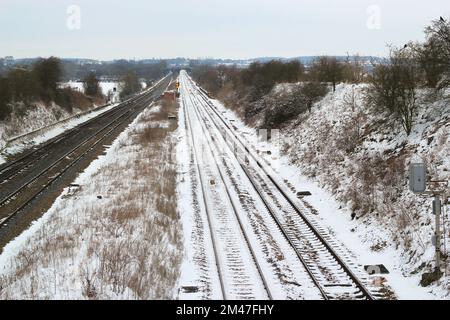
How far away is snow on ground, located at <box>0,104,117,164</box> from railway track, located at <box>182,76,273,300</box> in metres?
17.0

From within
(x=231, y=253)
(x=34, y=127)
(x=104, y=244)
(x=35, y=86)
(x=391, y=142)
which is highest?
(x=35, y=86)

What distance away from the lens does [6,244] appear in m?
15.2

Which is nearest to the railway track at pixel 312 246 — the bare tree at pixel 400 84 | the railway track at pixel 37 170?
the bare tree at pixel 400 84

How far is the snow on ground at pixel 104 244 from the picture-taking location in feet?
35.3

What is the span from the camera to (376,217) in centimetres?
1537

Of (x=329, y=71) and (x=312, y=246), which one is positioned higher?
(x=329, y=71)

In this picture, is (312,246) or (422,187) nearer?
Answer: (422,187)

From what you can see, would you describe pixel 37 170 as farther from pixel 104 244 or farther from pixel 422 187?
pixel 422 187

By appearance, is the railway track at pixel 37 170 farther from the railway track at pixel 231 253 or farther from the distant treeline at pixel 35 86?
the railway track at pixel 231 253

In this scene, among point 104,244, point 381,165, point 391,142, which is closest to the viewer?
point 104,244

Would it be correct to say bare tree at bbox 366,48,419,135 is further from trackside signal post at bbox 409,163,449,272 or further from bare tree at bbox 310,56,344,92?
bare tree at bbox 310,56,344,92

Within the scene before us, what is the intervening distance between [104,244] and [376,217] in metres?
8.54

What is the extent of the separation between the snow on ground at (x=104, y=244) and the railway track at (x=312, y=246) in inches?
138

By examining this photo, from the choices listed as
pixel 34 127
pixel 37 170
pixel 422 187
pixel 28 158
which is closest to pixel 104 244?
pixel 422 187
